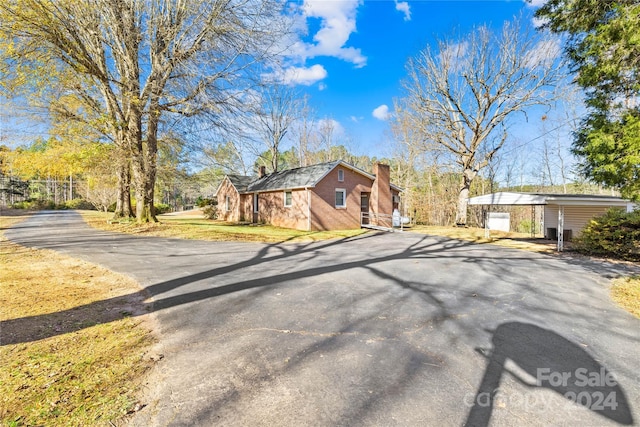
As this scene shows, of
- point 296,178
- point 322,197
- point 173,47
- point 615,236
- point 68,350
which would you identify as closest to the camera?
point 68,350

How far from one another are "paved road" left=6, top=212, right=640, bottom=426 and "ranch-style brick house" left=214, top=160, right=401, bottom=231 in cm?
1136

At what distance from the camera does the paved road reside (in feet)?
7.70

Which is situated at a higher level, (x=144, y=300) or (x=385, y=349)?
(x=144, y=300)

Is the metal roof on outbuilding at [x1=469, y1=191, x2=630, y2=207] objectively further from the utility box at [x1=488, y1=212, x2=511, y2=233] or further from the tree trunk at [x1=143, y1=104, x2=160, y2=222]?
the tree trunk at [x1=143, y1=104, x2=160, y2=222]

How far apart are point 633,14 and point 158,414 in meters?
10.6

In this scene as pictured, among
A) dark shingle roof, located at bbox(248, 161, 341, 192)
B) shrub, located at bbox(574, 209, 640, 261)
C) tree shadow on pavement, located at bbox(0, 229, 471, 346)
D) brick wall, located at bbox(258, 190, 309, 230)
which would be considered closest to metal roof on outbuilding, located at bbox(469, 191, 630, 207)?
shrub, located at bbox(574, 209, 640, 261)

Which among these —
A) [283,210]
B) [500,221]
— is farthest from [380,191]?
[500,221]

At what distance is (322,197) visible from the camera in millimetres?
18344

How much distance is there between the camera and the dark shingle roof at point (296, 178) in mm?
18281

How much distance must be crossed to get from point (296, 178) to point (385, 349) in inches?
675

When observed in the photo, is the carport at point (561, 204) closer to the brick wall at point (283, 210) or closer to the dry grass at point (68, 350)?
the brick wall at point (283, 210)

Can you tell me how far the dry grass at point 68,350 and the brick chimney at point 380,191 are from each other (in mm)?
16714

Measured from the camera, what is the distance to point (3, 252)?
26.5ft

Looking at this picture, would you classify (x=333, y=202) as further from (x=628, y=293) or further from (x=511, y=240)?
(x=628, y=293)
